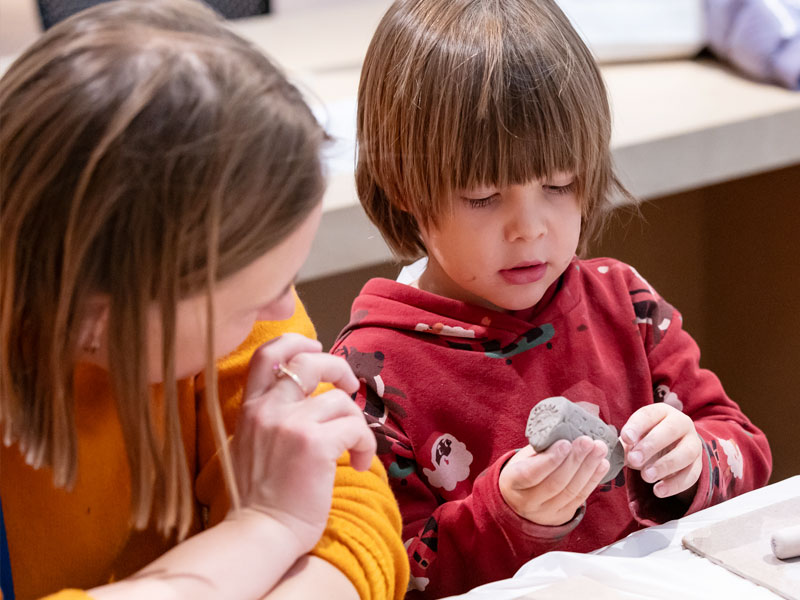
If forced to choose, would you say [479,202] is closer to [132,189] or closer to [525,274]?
[525,274]

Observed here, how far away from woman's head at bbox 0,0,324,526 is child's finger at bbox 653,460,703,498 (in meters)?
0.45

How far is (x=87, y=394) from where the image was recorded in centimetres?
69

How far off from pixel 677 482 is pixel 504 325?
220 mm

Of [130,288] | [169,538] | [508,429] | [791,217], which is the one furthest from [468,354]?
[791,217]

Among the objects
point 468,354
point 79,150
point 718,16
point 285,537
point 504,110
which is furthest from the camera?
point 718,16

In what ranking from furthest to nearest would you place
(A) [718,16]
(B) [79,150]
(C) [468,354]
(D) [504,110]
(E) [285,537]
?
(A) [718,16] < (C) [468,354] < (D) [504,110] < (E) [285,537] < (B) [79,150]

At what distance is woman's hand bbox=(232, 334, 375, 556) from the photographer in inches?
26.2

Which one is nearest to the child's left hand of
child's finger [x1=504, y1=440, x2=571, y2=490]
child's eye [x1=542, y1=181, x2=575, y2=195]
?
child's finger [x1=504, y1=440, x2=571, y2=490]

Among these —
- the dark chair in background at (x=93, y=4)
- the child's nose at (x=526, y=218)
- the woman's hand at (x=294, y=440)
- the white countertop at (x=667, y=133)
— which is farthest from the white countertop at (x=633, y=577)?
the dark chair in background at (x=93, y=4)

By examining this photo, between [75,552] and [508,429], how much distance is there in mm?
412

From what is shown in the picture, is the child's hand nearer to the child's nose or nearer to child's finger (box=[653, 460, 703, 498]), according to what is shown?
child's finger (box=[653, 460, 703, 498])

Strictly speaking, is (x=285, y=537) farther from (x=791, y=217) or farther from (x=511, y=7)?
(x=791, y=217)

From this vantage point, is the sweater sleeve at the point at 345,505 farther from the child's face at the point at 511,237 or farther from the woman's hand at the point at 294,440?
the child's face at the point at 511,237

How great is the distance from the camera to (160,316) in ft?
1.95
